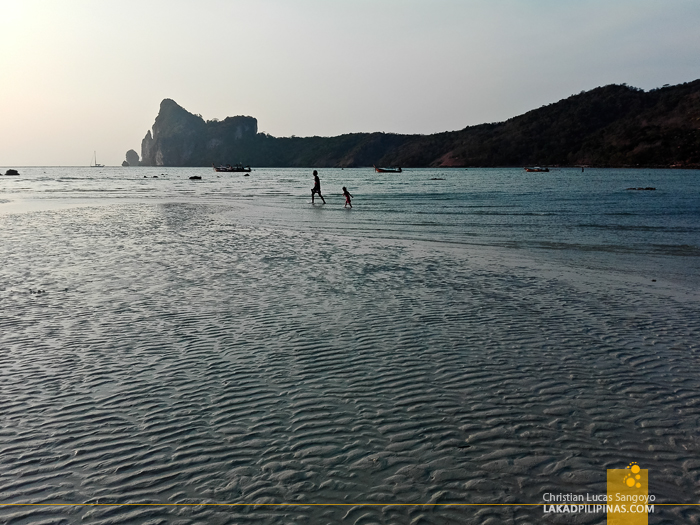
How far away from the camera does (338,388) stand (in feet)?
20.3

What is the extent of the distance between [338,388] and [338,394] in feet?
0.57

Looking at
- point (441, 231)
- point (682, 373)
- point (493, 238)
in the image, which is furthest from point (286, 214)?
point (682, 373)

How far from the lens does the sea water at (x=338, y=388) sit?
4207mm

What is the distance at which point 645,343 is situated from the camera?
Answer: 25.8ft

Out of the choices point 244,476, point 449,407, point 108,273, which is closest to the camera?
point 244,476

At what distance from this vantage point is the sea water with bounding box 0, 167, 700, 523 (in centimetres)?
421

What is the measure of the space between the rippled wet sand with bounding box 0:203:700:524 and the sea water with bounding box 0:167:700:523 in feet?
0.08

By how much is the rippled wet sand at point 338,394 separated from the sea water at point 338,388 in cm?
2

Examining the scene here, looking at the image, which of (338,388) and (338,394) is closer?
(338,394)

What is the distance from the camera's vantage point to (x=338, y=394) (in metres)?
6.01

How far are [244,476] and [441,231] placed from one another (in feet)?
64.0

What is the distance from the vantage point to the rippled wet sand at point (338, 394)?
4207mm

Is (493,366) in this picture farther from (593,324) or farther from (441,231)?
(441,231)

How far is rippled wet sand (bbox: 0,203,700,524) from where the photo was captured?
4.21 meters
